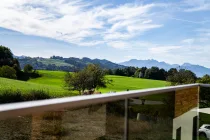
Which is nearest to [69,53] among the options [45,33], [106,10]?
[45,33]

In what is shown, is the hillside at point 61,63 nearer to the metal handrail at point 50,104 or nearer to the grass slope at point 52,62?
the grass slope at point 52,62

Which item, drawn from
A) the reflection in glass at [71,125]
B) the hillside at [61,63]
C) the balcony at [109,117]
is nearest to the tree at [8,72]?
the hillside at [61,63]

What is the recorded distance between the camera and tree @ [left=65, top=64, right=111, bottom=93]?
42.6 meters

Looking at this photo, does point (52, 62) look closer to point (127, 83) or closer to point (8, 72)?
point (8, 72)

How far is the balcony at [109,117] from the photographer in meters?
1.09

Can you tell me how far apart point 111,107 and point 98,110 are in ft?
0.57

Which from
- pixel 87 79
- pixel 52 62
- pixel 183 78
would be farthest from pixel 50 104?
pixel 52 62

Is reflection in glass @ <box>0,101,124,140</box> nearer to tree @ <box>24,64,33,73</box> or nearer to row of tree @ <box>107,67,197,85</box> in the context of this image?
row of tree @ <box>107,67,197,85</box>

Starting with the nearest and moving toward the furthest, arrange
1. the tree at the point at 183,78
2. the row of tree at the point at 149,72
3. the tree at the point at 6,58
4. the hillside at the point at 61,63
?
the tree at the point at 183,78
the row of tree at the point at 149,72
the tree at the point at 6,58
the hillside at the point at 61,63

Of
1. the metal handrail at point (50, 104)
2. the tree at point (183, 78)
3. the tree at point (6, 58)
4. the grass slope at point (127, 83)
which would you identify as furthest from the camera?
the grass slope at point (127, 83)

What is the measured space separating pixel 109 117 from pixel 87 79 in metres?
41.4

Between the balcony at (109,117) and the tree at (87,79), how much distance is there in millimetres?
39161

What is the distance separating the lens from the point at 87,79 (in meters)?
43.1

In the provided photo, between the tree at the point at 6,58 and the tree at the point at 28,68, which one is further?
the tree at the point at 28,68
